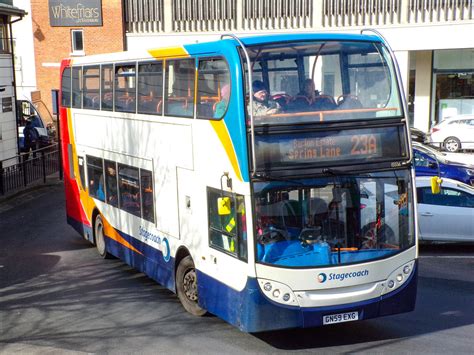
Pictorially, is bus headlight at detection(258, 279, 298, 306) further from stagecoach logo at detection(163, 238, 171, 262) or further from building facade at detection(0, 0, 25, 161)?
building facade at detection(0, 0, 25, 161)

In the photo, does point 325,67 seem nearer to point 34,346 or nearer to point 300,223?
point 300,223

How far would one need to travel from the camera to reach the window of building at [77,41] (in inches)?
1441

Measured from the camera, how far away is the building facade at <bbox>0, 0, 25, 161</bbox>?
82.7 feet

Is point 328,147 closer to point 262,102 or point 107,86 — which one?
point 262,102

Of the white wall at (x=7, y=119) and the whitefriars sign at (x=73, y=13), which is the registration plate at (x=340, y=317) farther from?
the whitefriars sign at (x=73, y=13)

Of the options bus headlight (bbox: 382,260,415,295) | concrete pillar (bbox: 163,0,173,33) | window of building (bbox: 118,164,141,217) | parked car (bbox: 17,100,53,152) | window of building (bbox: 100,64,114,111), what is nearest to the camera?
bus headlight (bbox: 382,260,415,295)

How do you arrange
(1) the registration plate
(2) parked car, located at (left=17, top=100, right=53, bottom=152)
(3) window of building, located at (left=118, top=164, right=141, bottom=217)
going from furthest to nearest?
(2) parked car, located at (left=17, top=100, right=53, bottom=152)
(3) window of building, located at (left=118, top=164, right=141, bottom=217)
(1) the registration plate

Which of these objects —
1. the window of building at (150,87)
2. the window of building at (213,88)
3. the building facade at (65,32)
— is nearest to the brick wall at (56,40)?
the building facade at (65,32)

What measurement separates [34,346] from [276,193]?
12.9 feet

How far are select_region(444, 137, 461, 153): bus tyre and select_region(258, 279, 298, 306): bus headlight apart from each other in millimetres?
22902

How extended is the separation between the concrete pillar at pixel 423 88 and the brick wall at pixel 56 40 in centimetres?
1510

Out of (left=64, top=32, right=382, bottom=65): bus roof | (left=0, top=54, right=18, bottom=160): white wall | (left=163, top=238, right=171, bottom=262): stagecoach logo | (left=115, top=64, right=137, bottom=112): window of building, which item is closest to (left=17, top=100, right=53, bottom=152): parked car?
(left=0, top=54, right=18, bottom=160): white wall

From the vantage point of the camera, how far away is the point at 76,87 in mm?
14664

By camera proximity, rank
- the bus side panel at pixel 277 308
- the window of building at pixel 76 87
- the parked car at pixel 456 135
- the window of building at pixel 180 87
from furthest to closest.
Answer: the parked car at pixel 456 135, the window of building at pixel 76 87, the window of building at pixel 180 87, the bus side panel at pixel 277 308
